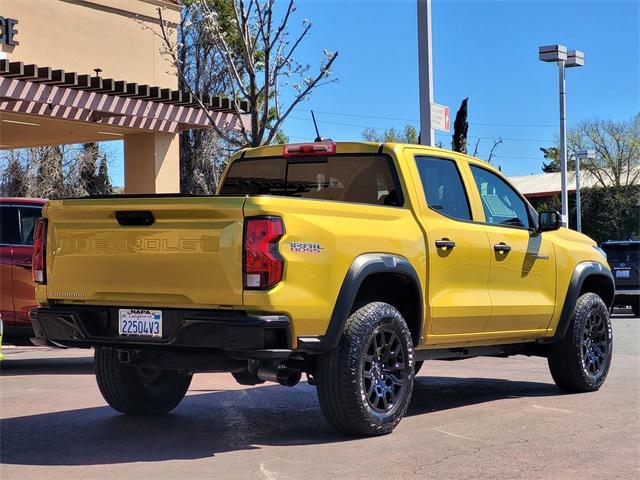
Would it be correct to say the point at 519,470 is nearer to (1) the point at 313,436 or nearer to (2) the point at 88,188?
(1) the point at 313,436

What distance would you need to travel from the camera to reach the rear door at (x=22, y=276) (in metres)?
10.3

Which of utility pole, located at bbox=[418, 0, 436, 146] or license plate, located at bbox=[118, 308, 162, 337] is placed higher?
utility pole, located at bbox=[418, 0, 436, 146]

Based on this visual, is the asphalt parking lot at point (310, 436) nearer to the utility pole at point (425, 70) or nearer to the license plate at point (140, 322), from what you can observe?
the license plate at point (140, 322)

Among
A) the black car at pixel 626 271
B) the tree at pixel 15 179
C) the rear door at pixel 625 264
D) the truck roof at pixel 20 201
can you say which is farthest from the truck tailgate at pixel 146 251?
the tree at pixel 15 179

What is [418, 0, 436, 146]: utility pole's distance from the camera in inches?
492

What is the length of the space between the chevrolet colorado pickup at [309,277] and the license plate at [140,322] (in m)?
0.01

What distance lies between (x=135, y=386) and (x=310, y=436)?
157 cm

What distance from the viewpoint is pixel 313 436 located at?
261 inches

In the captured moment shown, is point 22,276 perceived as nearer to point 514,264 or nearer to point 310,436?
point 310,436

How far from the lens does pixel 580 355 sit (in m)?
8.61

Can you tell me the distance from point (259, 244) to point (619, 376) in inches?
221

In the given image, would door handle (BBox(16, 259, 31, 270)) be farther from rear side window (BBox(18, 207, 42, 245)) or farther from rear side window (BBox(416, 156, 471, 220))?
rear side window (BBox(416, 156, 471, 220))

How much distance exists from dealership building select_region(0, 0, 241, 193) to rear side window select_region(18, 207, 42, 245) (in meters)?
4.89

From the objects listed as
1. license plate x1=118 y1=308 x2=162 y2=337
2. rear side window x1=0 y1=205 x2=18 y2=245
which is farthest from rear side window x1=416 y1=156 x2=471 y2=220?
rear side window x1=0 y1=205 x2=18 y2=245
